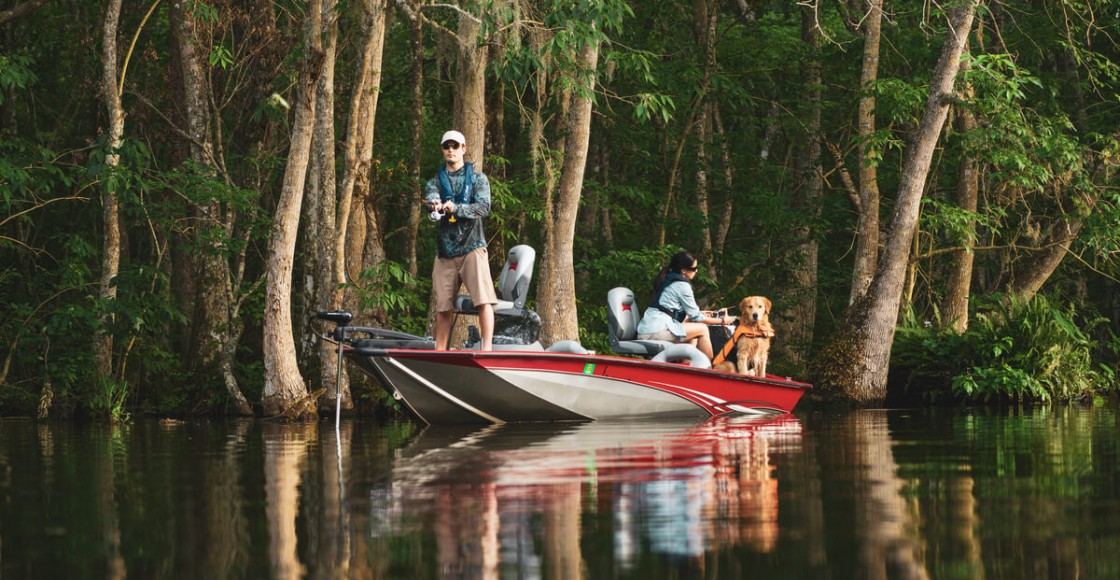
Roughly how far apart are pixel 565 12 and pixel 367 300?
4223 millimetres

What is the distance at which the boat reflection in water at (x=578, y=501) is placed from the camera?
219 inches

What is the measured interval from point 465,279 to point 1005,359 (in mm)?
9379

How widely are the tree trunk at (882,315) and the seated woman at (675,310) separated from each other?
4936mm

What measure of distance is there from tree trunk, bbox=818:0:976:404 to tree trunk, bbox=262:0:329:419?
749cm

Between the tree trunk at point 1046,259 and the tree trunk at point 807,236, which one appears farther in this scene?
the tree trunk at point 807,236

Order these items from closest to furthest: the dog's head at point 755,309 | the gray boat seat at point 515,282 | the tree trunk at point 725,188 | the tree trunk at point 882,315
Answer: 1. the gray boat seat at point 515,282
2. the dog's head at point 755,309
3. the tree trunk at point 882,315
4. the tree trunk at point 725,188

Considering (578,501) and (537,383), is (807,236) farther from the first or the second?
(578,501)

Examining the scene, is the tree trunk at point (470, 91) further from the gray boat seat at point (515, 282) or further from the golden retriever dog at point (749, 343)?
the golden retriever dog at point (749, 343)

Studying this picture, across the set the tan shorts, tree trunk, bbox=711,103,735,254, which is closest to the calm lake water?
the tan shorts

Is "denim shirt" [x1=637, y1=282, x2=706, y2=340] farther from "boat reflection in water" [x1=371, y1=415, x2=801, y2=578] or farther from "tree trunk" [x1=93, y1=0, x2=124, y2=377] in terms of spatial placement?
"tree trunk" [x1=93, y1=0, x2=124, y2=377]

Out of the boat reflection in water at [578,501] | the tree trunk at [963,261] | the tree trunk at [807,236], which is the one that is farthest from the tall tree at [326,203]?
the tree trunk at [807,236]

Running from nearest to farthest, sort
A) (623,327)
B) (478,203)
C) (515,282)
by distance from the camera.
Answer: (478,203), (515,282), (623,327)

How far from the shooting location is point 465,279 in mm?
14094

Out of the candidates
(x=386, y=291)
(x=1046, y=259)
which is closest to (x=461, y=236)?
(x=386, y=291)
